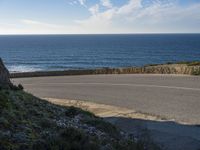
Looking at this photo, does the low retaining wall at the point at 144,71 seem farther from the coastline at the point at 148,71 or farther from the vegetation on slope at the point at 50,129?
the vegetation on slope at the point at 50,129

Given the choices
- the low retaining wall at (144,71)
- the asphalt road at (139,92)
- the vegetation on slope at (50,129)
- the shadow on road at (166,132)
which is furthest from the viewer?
the low retaining wall at (144,71)

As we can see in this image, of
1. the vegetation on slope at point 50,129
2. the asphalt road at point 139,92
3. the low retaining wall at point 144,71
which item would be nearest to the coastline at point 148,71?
the low retaining wall at point 144,71

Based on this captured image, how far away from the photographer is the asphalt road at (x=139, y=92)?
1573cm

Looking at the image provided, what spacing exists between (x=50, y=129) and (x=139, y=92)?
13348 mm

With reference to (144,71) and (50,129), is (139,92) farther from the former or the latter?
(50,129)

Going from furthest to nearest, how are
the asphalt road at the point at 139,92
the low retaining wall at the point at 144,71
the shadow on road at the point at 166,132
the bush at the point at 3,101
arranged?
the low retaining wall at the point at 144,71
the asphalt road at the point at 139,92
the shadow on road at the point at 166,132
the bush at the point at 3,101

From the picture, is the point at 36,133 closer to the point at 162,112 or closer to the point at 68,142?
the point at 68,142

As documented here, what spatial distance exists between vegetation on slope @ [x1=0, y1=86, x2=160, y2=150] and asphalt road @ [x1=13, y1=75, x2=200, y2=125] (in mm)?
5829

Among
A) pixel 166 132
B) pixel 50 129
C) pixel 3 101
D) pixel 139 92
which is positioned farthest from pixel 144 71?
pixel 50 129

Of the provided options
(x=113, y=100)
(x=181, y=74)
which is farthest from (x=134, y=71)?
(x=113, y=100)

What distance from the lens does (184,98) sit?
17.8 meters

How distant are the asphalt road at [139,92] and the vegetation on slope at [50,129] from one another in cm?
583

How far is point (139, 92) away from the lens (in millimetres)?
20250

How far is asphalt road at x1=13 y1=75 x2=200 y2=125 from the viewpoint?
1573 centimetres
